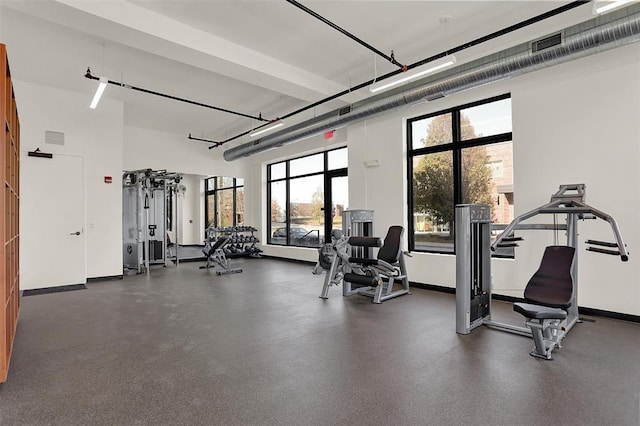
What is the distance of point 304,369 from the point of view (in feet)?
9.20

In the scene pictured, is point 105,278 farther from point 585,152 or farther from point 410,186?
Result: point 585,152

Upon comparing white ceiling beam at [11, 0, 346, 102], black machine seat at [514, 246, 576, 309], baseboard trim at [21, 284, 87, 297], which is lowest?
baseboard trim at [21, 284, 87, 297]

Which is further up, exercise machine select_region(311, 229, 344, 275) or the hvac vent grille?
the hvac vent grille

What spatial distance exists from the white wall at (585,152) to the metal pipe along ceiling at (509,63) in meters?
0.75

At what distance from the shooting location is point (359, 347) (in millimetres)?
3262

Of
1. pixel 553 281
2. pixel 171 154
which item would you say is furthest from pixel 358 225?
pixel 171 154

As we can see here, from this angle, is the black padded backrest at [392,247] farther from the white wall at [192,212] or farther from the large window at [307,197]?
the white wall at [192,212]

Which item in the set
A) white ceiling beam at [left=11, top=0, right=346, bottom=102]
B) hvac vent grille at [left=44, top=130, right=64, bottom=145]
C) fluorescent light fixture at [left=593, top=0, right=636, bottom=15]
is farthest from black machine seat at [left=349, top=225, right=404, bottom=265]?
hvac vent grille at [left=44, top=130, right=64, bottom=145]

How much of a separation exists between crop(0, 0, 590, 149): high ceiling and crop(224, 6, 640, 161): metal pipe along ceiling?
489 millimetres

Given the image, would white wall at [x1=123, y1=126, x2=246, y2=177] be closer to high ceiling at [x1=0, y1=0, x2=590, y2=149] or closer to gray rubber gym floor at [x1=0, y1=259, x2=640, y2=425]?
high ceiling at [x1=0, y1=0, x2=590, y2=149]

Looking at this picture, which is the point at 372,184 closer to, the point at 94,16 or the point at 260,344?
the point at 260,344

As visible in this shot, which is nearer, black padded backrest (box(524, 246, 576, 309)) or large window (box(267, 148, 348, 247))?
black padded backrest (box(524, 246, 576, 309))

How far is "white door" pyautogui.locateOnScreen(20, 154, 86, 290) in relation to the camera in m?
5.74

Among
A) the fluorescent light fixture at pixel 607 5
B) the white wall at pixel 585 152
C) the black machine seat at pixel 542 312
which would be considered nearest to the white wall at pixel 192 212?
the white wall at pixel 585 152
